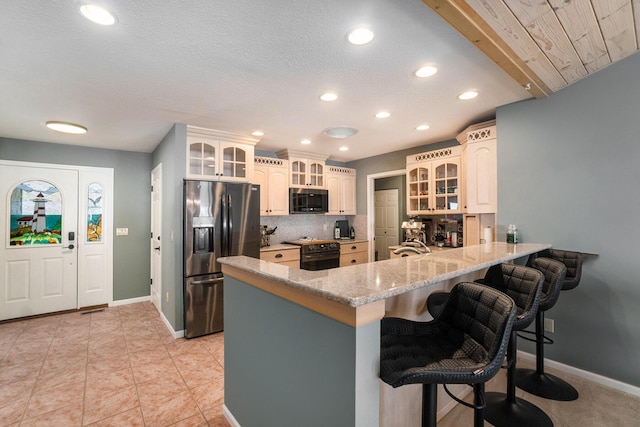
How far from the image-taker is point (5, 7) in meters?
1.48

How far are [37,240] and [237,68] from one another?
4.16 m

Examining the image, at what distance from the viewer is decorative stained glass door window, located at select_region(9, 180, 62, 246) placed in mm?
3977

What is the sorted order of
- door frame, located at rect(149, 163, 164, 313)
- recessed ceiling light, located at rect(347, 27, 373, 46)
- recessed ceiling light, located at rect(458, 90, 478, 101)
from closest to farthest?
recessed ceiling light, located at rect(347, 27, 373, 46) < recessed ceiling light, located at rect(458, 90, 478, 101) < door frame, located at rect(149, 163, 164, 313)

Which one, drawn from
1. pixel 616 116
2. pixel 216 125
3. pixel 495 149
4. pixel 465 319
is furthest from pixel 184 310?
pixel 616 116

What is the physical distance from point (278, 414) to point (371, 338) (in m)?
0.79

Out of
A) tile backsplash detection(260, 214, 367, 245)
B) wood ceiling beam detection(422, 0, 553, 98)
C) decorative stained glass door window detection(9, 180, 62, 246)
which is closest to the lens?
wood ceiling beam detection(422, 0, 553, 98)

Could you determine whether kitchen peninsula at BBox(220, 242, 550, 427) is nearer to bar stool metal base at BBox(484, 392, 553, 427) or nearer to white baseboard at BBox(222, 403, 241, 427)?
white baseboard at BBox(222, 403, 241, 427)

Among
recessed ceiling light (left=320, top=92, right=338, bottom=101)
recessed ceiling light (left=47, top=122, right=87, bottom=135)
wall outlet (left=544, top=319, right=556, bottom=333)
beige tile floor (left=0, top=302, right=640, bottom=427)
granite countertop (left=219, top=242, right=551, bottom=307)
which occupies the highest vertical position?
recessed ceiling light (left=320, top=92, right=338, bottom=101)

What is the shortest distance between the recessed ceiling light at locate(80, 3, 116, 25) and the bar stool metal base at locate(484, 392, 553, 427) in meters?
3.32

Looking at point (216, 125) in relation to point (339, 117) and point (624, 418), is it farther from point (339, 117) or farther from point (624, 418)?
point (624, 418)

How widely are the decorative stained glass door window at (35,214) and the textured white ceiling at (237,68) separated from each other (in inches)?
35.3

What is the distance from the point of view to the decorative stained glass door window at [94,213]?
4441mm

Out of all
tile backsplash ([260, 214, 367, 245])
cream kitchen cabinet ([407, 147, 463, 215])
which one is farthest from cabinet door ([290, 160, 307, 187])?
cream kitchen cabinet ([407, 147, 463, 215])

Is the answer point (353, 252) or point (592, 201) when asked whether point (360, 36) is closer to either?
point (592, 201)
